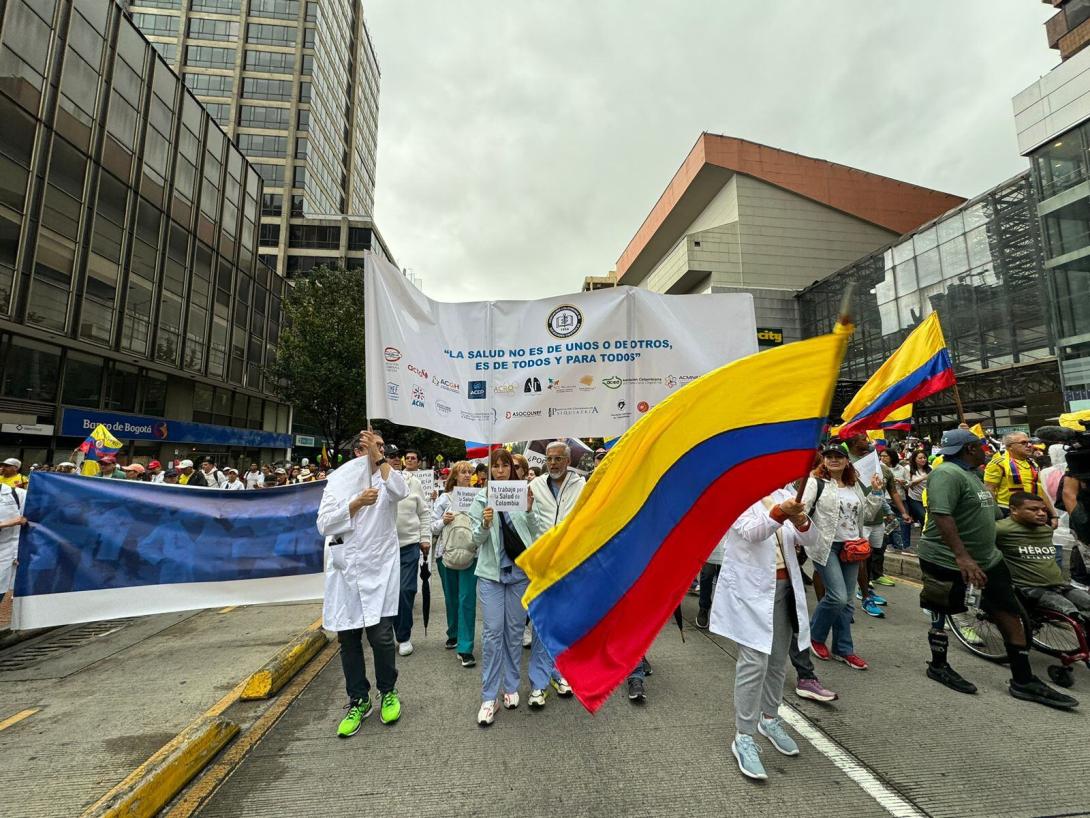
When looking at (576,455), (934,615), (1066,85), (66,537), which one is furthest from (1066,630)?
(1066,85)

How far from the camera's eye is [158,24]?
50250 mm

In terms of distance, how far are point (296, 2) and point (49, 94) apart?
45131mm

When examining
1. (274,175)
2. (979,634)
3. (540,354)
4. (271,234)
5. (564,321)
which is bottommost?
(979,634)

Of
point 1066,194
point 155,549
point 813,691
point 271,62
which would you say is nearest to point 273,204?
point 271,62

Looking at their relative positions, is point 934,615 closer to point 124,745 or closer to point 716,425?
point 716,425

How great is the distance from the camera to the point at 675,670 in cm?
456

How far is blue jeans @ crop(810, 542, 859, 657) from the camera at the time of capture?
4.53 m

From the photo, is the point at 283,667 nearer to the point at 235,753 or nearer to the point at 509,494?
the point at 235,753

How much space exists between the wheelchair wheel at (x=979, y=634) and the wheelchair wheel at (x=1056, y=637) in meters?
0.27

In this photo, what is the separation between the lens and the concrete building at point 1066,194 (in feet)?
61.8

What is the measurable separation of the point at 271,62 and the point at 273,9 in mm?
5077

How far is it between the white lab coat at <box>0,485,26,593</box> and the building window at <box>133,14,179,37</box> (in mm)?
64297

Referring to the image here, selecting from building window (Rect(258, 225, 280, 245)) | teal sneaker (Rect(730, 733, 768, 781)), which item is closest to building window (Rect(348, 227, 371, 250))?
building window (Rect(258, 225, 280, 245))

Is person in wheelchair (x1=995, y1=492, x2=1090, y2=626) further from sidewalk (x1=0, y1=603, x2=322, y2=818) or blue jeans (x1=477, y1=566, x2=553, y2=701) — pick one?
sidewalk (x1=0, y1=603, x2=322, y2=818)
